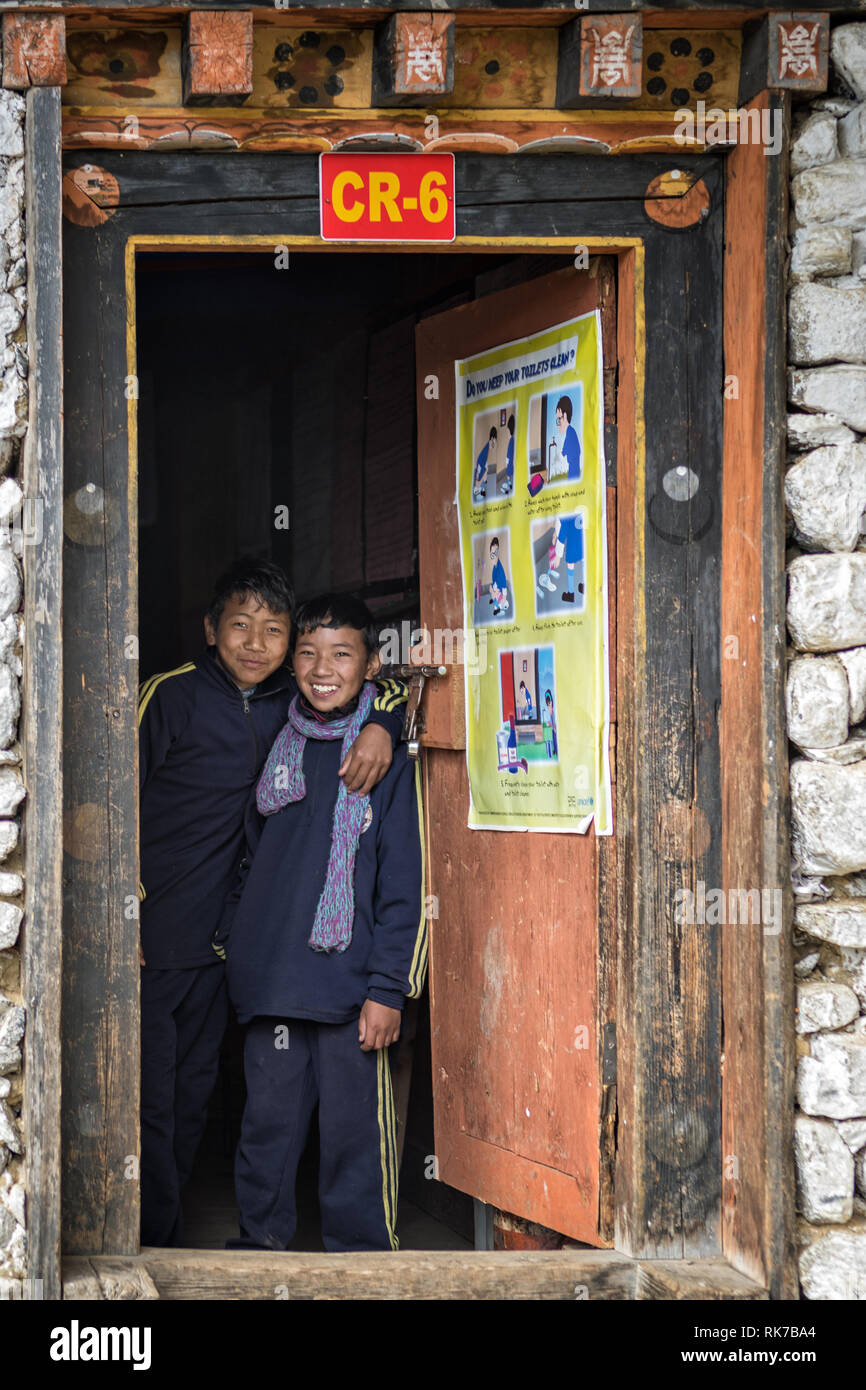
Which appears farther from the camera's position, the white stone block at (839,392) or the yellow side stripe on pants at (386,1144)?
the yellow side stripe on pants at (386,1144)

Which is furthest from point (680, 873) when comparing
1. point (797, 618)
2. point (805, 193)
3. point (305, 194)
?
point (305, 194)

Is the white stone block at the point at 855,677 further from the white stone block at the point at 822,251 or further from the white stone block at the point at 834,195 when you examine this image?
the white stone block at the point at 834,195

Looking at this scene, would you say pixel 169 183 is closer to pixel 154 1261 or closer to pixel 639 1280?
pixel 154 1261

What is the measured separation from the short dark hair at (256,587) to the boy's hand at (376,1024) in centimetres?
122

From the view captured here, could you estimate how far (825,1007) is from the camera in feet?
10.3

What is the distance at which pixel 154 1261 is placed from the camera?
3.18 m

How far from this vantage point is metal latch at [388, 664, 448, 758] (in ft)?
13.7

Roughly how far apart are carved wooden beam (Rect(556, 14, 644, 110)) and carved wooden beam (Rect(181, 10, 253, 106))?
0.71 meters

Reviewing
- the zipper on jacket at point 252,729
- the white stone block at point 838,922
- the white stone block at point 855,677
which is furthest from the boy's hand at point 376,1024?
the white stone block at point 855,677

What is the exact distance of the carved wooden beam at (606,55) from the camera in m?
3.10

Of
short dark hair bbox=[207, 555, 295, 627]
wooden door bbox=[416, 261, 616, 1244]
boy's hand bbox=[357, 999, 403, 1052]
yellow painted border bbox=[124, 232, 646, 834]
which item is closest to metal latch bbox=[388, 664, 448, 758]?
wooden door bbox=[416, 261, 616, 1244]

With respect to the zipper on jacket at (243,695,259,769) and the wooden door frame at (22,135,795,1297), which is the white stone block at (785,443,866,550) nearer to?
the wooden door frame at (22,135,795,1297)

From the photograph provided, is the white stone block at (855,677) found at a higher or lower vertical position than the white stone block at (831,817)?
higher
